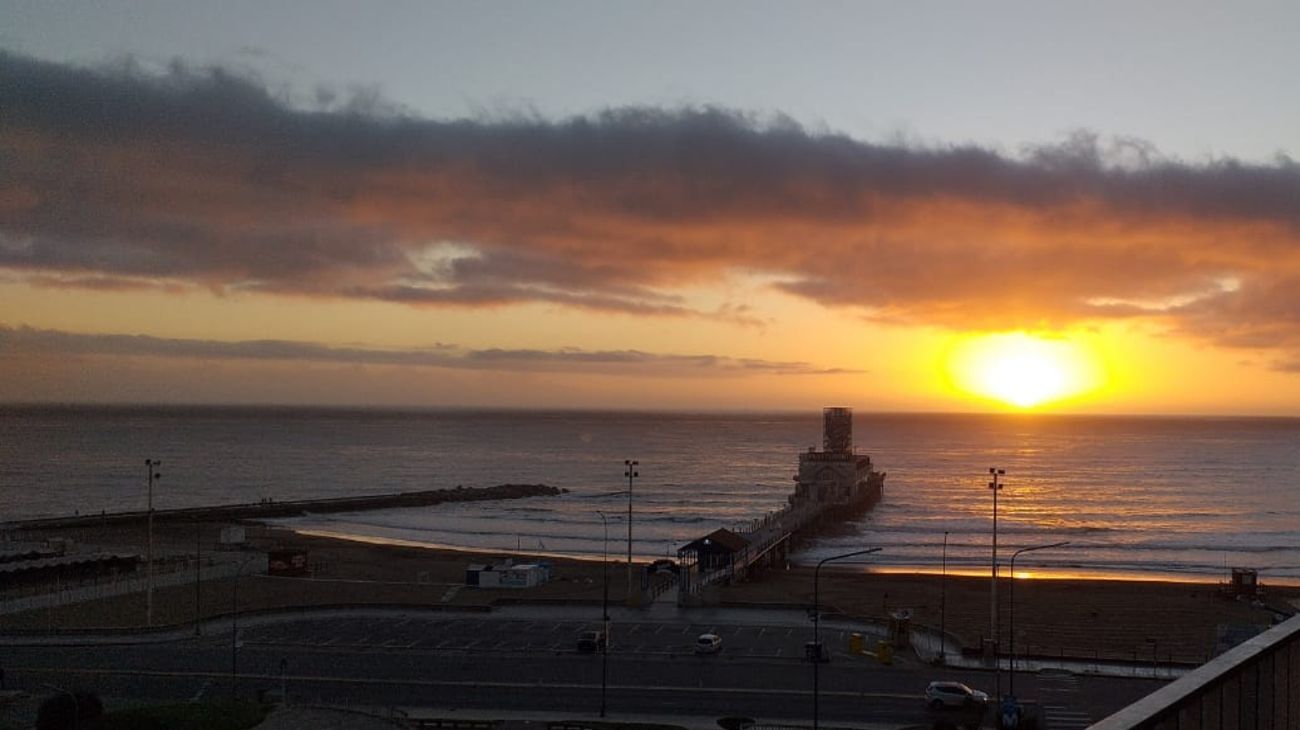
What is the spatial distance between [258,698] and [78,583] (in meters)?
27.4

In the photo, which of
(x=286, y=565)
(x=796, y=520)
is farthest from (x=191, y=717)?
(x=796, y=520)

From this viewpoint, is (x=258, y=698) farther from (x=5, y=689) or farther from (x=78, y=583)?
(x=78, y=583)

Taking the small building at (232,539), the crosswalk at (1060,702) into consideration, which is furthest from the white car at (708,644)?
the small building at (232,539)

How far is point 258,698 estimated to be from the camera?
27.7 meters

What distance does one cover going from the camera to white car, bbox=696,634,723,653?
33875 mm

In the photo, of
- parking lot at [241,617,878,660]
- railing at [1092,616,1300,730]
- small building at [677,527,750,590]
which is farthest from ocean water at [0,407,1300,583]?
railing at [1092,616,1300,730]

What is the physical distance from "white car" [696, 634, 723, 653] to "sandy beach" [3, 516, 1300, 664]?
7954 millimetres

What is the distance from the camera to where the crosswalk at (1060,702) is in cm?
2641

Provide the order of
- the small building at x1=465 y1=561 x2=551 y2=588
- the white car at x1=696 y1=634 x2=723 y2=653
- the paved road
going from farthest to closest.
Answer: the small building at x1=465 y1=561 x2=551 y2=588 → the white car at x1=696 y1=634 x2=723 y2=653 → the paved road

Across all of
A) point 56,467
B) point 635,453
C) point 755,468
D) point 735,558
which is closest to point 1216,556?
point 735,558

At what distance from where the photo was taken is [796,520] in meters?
74.9

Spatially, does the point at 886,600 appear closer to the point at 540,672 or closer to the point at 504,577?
the point at 504,577

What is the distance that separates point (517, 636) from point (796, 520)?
133ft

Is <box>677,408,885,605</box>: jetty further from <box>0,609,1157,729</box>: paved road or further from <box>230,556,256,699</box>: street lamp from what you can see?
<box>230,556,256,699</box>: street lamp
